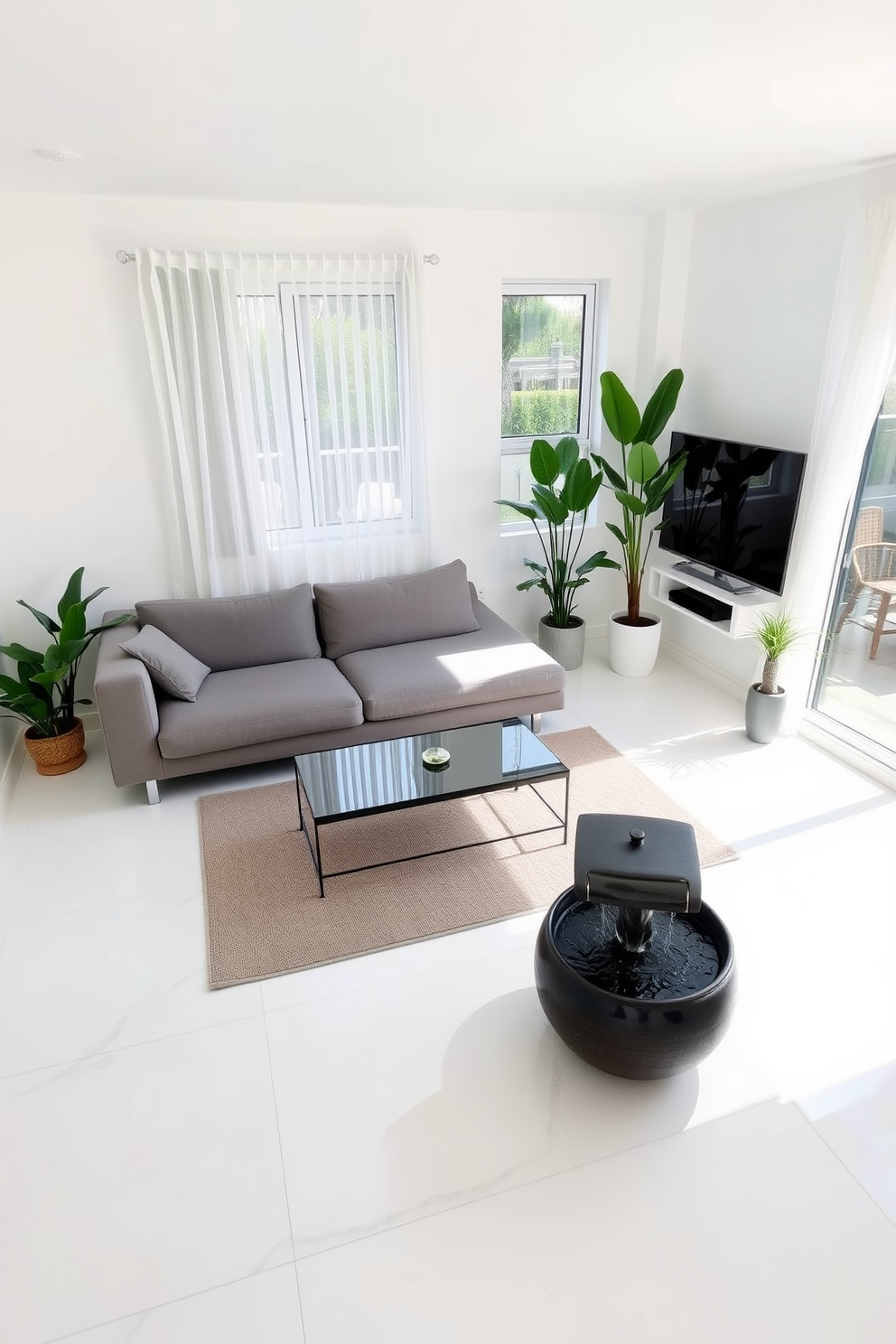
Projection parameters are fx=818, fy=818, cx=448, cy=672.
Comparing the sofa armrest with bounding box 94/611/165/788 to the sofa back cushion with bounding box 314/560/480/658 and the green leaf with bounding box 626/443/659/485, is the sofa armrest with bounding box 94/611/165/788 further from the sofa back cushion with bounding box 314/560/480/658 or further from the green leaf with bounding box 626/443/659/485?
the green leaf with bounding box 626/443/659/485

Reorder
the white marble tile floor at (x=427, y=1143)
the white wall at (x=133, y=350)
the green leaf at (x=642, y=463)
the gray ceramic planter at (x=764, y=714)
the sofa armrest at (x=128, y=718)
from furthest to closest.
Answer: the green leaf at (x=642, y=463) < the gray ceramic planter at (x=764, y=714) < the white wall at (x=133, y=350) < the sofa armrest at (x=128, y=718) < the white marble tile floor at (x=427, y=1143)

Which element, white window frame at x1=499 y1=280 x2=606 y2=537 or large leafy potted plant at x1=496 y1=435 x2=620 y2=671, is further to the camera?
white window frame at x1=499 y1=280 x2=606 y2=537

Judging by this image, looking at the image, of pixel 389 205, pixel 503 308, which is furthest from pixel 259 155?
pixel 503 308

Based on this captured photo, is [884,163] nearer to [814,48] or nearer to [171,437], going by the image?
[814,48]

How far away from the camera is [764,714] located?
4047 millimetres

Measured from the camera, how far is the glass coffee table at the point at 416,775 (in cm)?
304

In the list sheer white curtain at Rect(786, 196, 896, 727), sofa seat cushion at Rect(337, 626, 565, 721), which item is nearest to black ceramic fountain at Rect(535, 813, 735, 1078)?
sofa seat cushion at Rect(337, 626, 565, 721)

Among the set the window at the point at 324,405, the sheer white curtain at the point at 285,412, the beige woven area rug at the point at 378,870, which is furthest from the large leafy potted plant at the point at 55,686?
the window at the point at 324,405

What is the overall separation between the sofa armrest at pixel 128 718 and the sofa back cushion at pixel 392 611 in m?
1.06

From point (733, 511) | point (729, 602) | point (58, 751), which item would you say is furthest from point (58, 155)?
point (729, 602)

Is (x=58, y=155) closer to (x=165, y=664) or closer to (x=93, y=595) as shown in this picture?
(x=93, y=595)

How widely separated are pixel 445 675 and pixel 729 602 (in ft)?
4.86

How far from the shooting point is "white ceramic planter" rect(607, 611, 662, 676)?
482cm

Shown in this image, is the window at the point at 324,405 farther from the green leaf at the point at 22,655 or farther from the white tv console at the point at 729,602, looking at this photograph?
the white tv console at the point at 729,602
